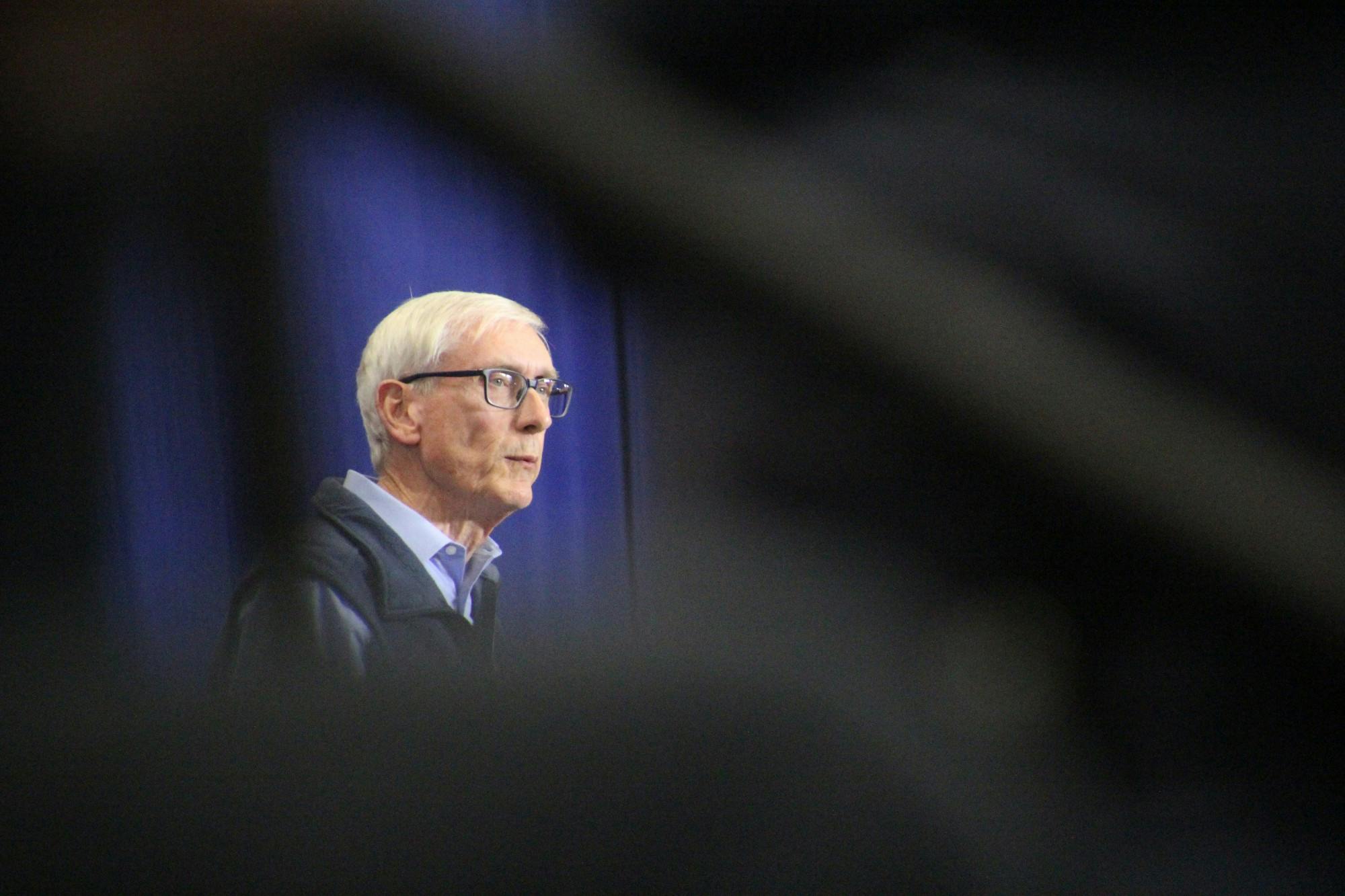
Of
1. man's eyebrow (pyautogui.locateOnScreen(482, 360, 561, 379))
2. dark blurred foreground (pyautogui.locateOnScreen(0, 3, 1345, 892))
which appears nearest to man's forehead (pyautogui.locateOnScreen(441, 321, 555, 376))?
man's eyebrow (pyautogui.locateOnScreen(482, 360, 561, 379))

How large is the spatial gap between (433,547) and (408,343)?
0.34 meters

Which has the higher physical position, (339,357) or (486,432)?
(339,357)

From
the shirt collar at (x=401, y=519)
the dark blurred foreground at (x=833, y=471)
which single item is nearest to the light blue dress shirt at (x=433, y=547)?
the shirt collar at (x=401, y=519)

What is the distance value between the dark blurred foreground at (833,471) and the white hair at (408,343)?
17cm

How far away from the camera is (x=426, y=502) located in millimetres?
1618

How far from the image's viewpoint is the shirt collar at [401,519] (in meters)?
1.60

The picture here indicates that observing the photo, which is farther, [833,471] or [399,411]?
→ [833,471]

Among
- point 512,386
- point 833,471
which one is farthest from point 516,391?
point 833,471

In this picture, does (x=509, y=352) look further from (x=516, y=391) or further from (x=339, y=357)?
(x=339, y=357)

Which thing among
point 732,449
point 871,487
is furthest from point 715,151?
point 871,487

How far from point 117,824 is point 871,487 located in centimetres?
135

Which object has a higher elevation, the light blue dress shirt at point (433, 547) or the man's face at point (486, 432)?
the man's face at point (486, 432)

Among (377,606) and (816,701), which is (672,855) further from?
(377,606)

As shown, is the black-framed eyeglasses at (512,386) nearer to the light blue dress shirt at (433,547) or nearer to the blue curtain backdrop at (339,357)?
the blue curtain backdrop at (339,357)
